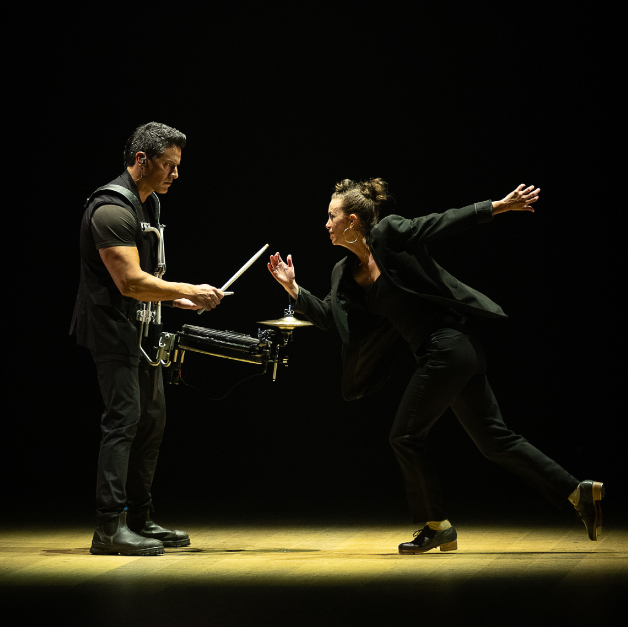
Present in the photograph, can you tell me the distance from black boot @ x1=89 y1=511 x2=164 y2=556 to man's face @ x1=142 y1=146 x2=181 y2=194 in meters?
1.28

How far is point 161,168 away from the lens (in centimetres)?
347

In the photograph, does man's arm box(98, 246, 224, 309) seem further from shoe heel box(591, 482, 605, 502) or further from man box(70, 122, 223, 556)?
shoe heel box(591, 482, 605, 502)

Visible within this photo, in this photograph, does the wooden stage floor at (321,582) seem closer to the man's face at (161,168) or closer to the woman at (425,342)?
the woman at (425,342)

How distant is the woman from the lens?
328 centimetres

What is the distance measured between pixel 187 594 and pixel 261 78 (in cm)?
412

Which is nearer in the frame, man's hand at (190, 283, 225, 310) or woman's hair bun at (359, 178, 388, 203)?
man's hand at (190, 283, 225, 310)

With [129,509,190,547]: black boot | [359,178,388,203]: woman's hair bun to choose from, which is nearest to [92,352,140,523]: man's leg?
[129,509,190,547]: black boot

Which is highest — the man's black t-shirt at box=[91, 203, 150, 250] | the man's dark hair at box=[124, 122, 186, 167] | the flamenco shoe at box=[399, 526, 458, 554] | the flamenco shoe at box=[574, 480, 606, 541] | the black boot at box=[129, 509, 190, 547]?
the man's dark hair at box=[124, 122, 186, 167]

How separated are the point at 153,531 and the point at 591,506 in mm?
1701

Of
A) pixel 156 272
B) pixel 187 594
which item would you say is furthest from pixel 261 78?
pixel 187 594

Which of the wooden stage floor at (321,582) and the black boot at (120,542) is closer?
the wooden stage floor at (321,582)

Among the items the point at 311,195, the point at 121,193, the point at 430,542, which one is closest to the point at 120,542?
the point at 430,542

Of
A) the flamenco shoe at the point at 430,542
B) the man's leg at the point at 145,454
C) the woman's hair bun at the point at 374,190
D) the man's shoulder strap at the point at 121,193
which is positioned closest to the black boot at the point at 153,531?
the man's leg at the point at 145,454

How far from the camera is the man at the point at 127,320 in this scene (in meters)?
3.21
